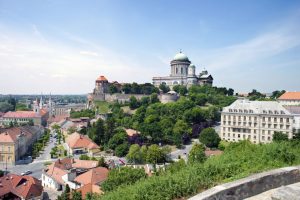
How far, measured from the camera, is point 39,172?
1547 inches

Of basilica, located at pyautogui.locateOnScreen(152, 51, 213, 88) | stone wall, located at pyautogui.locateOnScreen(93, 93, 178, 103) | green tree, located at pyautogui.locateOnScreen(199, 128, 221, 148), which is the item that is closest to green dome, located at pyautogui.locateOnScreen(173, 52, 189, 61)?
basilica, located at pyautogui.locateOnScreen(152, 51, 213, 88)

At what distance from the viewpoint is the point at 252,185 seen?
7.73 m

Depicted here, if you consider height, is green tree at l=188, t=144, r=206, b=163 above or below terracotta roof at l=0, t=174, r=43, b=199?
above

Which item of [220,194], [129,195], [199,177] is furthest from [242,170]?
[129,195]

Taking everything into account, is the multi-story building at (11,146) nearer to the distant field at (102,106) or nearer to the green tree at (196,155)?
the green tree at (196,155)

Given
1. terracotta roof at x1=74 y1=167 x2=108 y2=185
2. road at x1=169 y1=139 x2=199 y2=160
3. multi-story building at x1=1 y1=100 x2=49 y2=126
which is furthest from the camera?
multi-story building at x1=1 y1=100 x2=49 y2=126

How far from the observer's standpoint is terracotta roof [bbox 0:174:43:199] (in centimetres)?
2725

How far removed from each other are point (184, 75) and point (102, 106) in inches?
1417

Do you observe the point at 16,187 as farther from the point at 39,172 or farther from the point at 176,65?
the point at 176,65

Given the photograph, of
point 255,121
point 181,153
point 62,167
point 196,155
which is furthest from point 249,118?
point 62,167

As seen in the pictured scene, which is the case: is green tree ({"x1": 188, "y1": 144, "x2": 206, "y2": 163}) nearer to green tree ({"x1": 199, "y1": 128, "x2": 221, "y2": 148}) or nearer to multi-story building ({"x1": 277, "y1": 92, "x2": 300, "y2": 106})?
green tree ({"x1": 199, "y1": 128, "x2": 221, "y2": 148})

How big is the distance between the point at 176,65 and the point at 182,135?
61272 mm

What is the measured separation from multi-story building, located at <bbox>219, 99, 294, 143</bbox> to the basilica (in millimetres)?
56145

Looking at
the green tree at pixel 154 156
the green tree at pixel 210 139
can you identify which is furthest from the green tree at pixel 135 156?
the green tree at pixel 210 139
